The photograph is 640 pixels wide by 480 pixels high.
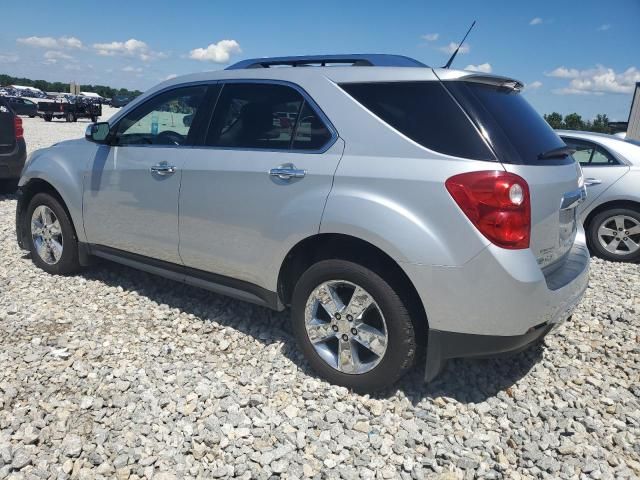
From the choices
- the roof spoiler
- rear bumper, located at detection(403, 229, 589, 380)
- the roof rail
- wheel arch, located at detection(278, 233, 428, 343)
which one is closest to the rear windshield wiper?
the roof spoiler

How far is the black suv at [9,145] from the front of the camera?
826cm

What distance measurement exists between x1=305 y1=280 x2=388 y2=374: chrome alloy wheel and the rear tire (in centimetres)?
465

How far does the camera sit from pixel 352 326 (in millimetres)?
3014

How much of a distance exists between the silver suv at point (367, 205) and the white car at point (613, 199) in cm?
362

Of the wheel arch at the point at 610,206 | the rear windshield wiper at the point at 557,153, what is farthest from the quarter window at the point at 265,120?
the wheel arch at the point at 610,206

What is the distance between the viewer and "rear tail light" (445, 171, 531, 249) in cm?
253

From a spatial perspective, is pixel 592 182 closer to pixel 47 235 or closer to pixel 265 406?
pixel 265 406

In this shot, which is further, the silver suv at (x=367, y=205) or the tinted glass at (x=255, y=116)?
the tinted glass at (x=255, y=116)

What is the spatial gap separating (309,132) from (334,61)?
1.85ft

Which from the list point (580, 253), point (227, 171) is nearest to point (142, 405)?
point (227, 171)

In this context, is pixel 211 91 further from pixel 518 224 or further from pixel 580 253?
pixel 580 253

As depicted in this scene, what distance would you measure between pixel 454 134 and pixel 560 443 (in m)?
1.68

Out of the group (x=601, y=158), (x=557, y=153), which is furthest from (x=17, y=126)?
(x=601, y=158)

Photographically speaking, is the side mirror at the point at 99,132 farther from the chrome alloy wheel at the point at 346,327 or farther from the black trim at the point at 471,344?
A: the black trim at the point at 471,344
